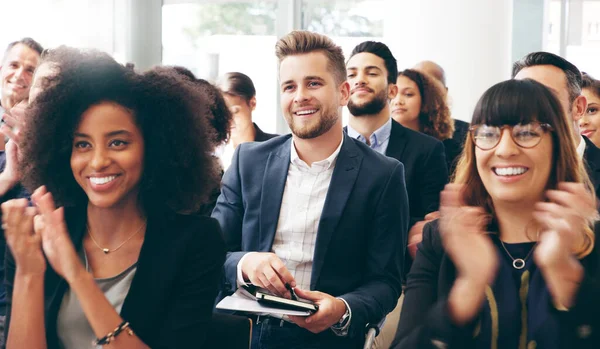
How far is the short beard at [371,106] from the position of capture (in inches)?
168

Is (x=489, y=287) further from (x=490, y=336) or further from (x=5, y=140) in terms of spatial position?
(x=5, y=140)

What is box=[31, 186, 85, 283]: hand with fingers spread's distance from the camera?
183cm

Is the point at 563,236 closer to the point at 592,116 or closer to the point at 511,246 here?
the point at 511,246

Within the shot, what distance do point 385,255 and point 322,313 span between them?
0.38 metres

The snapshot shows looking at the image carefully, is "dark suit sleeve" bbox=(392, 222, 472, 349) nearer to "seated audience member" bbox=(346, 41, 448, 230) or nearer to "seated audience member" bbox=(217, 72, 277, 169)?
"seated audience member" bbox=(346, 41, 448, 230)

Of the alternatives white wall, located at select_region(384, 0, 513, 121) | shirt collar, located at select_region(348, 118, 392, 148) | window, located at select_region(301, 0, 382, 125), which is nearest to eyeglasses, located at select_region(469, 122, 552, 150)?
shirt collar, located at select_region(348, 118, 392, 148)

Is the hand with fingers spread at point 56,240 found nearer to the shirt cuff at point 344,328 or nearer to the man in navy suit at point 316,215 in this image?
the man in navy suit at point 316,215

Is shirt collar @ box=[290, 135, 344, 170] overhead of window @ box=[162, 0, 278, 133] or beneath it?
beneath

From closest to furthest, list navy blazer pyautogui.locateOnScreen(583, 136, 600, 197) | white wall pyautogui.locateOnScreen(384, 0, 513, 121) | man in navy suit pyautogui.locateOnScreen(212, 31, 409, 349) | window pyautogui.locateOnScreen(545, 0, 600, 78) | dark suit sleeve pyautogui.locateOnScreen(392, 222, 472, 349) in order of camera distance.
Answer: dark suit sleeve pyautogui.locateOnScreen(392, 222, 472, 349), man in navy suit pyautogui.locateOnScreen(212, 31, 409, 349), navy blazer pyautogui.locateOnScreen(583, 136, 600, 197), white wall pyautogui.locateOnScreen(384, 0, 513, 121), window pyautogui.locateOnScreen(545, 0, 600, 78)

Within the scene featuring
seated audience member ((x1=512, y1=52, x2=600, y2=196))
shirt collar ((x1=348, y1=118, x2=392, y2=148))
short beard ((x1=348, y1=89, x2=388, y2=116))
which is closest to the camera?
seated audience member ((x1=512, y1=52, x2=600, y2=196))

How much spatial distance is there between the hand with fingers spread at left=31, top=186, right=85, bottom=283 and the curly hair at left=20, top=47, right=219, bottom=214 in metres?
0.28

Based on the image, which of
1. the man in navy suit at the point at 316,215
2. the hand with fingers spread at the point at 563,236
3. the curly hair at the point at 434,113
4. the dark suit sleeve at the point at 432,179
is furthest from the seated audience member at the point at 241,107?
the hand with fingers spread at the point at 563,236

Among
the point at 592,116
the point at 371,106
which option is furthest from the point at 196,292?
the point at 592,116

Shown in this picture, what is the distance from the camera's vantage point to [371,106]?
429 cm
